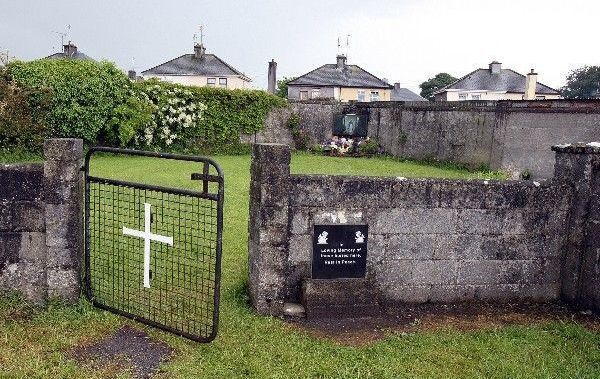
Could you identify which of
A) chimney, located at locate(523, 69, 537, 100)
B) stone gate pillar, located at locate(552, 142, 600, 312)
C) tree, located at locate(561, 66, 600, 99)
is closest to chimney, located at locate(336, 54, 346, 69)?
chimney, located at locate(523, 69, 537, 100)

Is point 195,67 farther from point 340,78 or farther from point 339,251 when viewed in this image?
point 339,251

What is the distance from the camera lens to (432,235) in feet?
19.6

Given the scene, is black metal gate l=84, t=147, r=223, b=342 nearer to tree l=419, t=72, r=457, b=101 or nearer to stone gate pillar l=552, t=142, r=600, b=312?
stone gate pillar l=552, t=142, r=600, b=312

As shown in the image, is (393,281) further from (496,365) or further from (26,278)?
(26,278)

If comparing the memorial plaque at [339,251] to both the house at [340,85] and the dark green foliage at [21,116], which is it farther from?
the house at [340,85]

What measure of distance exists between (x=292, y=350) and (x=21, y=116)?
17.2 m

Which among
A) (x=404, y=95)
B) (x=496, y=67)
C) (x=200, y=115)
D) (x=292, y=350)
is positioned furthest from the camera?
(x=404, y=95)

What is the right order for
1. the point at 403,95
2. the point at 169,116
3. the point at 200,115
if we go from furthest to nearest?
1. the point at 403,95
2. the point at 200,115
3. the point at 169,116

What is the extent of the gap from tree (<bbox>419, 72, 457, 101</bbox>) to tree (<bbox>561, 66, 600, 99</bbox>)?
17.6 meters

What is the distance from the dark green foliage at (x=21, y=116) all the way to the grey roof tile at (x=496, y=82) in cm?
4394

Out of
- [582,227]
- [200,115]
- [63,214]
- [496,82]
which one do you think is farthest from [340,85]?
[63,214]

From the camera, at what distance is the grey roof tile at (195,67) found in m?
50.0

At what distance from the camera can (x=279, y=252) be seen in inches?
221

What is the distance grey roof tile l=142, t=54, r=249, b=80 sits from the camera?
1967 inches
